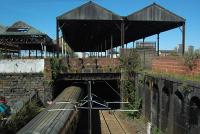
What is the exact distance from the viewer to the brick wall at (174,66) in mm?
17472

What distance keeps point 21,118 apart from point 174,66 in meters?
8.63

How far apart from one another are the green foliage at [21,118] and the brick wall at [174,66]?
803 centimetres

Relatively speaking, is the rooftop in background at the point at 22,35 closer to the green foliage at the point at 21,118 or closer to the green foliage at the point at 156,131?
the green foliage at the point at 21,118

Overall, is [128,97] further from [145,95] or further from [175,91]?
[175,91]

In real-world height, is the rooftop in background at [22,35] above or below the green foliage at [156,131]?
above

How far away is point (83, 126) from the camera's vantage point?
23188 millimetres

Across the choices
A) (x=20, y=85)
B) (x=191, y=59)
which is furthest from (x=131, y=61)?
(x=191, y=59)

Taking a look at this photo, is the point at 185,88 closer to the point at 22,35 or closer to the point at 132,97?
the point at 132,97

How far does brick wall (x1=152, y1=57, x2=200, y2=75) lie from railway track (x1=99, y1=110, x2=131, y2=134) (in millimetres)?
4408

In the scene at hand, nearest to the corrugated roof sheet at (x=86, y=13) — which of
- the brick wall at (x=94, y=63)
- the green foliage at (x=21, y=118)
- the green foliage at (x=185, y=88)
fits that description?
the brick wall at (x=94, y=63)

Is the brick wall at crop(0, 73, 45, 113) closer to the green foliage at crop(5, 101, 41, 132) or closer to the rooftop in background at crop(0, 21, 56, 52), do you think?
the green foliage at crop(5, 101, 41, 132)

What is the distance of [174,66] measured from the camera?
20.0m

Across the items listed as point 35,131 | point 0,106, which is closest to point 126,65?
point 0,106

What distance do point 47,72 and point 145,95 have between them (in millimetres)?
7551
